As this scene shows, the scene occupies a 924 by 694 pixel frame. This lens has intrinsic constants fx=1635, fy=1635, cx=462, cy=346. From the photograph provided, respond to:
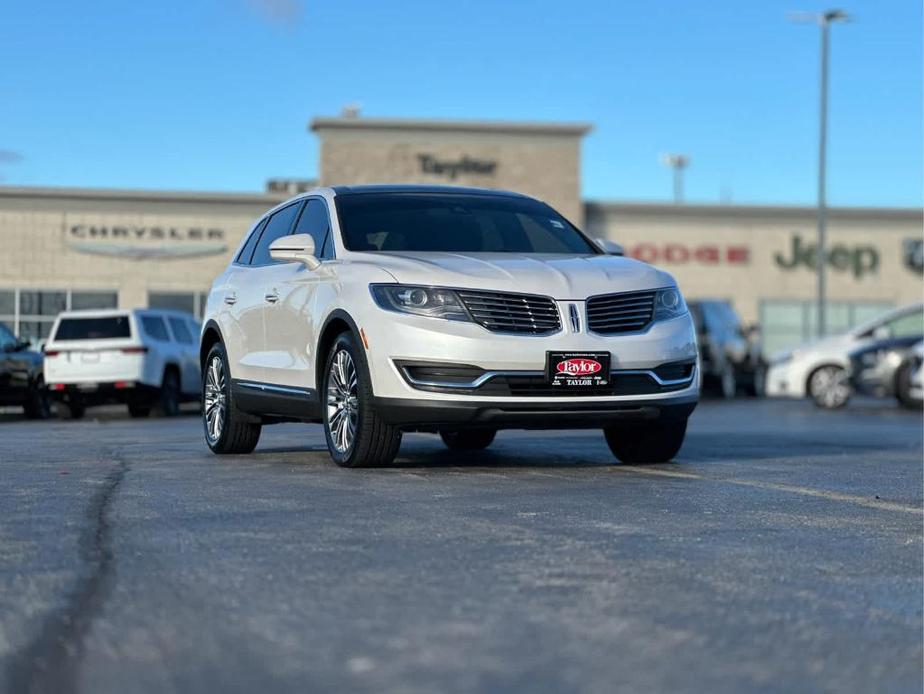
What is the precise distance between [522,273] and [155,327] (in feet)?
47.5

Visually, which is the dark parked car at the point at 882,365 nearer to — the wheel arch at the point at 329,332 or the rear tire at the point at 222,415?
the rear tire at the point at 222,415

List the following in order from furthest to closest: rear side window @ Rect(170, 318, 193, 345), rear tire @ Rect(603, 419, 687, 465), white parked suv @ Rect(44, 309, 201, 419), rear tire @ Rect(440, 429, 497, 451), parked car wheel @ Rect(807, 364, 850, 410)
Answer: parked car wheel @ Rect(807, 364, 850, 410), rear side window @ Rect(170, 318, 193, 345), white parked suv @ Rect(44, 309, 201, 419), rear tire @ Rect(440, 429, 497, 451), rear tire @ Rect(603, 419, 687, 465)

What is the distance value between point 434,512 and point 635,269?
3.09 metres

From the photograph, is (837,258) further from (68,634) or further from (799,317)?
(68,634)

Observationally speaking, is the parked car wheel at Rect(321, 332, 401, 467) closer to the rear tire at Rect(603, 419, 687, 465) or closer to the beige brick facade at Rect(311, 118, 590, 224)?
the rear tire at Rect(603, 419, 687, 465)

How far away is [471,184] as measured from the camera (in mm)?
50938

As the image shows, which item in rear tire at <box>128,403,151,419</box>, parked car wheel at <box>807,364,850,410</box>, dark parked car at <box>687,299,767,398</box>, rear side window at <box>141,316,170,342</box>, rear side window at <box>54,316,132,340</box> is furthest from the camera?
dark parked car at <box>687,299,767,398</box>

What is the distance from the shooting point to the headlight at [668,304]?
9266 mm

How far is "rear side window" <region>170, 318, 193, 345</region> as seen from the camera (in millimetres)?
23234

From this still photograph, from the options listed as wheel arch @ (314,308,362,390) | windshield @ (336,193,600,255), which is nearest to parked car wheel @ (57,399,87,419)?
windshield @ (336,193,600,255)

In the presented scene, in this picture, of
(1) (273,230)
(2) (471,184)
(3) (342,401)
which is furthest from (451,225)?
(2) (471,184)

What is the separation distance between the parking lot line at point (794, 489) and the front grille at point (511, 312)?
98 cm

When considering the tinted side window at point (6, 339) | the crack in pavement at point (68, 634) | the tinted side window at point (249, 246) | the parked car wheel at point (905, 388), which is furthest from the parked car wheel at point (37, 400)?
the crack in pavement at point (68, 634)

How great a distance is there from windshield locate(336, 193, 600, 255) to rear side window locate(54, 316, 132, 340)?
41.0ft
